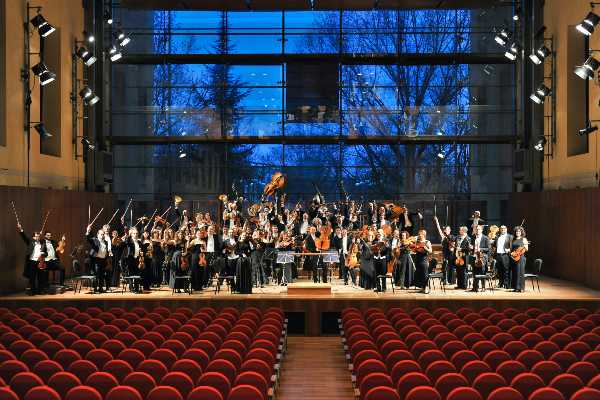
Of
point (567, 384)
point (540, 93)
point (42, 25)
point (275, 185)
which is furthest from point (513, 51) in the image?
point (567, 384)

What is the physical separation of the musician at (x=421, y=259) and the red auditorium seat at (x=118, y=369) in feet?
34.3

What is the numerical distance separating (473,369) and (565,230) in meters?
13.9

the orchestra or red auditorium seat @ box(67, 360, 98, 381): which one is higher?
the orchestra

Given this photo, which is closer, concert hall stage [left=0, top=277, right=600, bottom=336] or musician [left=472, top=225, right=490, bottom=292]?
concert hall stage [left=0, top=277, right=600, bottom=336]

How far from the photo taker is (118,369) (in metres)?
8.25

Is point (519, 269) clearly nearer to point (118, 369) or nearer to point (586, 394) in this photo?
point (586, 394)

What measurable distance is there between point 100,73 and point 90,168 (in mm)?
3081

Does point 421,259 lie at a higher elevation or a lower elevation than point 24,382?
higher

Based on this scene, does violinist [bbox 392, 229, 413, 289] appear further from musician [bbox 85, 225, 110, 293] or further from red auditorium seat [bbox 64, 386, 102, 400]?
red auditorium seat [bbox 64, 386, 102, 400]

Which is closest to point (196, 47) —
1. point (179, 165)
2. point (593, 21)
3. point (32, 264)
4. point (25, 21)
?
point (179, 165)

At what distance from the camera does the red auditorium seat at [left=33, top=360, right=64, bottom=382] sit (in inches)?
Result: 321

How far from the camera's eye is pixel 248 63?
85.3 ft

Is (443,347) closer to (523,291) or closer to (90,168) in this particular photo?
(523,291)

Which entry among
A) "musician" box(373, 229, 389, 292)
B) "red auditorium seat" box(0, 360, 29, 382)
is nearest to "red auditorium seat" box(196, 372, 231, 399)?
"red auditorium seat" box(0, 360, 29, 382)
